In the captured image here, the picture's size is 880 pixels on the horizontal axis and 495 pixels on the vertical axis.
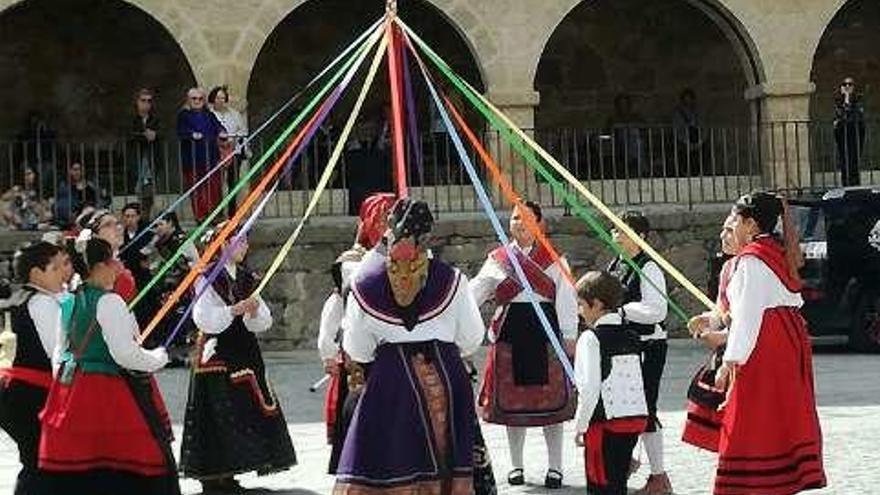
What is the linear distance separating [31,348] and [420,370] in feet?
7.13

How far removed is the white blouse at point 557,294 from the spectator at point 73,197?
9081mm

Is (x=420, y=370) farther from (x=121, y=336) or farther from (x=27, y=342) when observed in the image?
(x=27, y=342)

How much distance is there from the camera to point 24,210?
1814 cm

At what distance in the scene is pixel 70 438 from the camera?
7898 mm

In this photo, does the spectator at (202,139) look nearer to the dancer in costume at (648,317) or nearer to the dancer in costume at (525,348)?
the dancer in costume at (525,348)

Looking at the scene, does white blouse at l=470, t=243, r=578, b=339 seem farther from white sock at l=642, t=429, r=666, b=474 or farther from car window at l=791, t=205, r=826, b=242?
car window at l=791, t=205, r=826, b=242

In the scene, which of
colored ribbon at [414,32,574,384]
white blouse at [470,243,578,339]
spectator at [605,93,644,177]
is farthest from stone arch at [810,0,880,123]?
colored ribbon at [414,32,574,384]

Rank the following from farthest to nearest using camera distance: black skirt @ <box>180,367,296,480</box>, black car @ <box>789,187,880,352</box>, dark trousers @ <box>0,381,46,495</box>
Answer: black car @ <box>789,187,880,352</box> → black skirt @ <box>180,367,296,480</box> → dark trousers @ <box>0,381,46,495</box>

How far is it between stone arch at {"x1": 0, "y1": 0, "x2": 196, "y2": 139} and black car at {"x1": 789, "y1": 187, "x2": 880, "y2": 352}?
8682 mm

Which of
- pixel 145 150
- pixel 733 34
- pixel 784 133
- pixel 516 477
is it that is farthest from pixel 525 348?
pixel 733 34

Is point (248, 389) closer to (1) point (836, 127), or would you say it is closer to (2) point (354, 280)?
(2) point (354, 280)

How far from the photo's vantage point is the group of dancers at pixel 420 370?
7.15m

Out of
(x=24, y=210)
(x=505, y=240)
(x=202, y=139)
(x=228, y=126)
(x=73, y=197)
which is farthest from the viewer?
(x=73, y=197)

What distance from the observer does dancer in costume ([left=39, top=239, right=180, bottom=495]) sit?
311 inches
